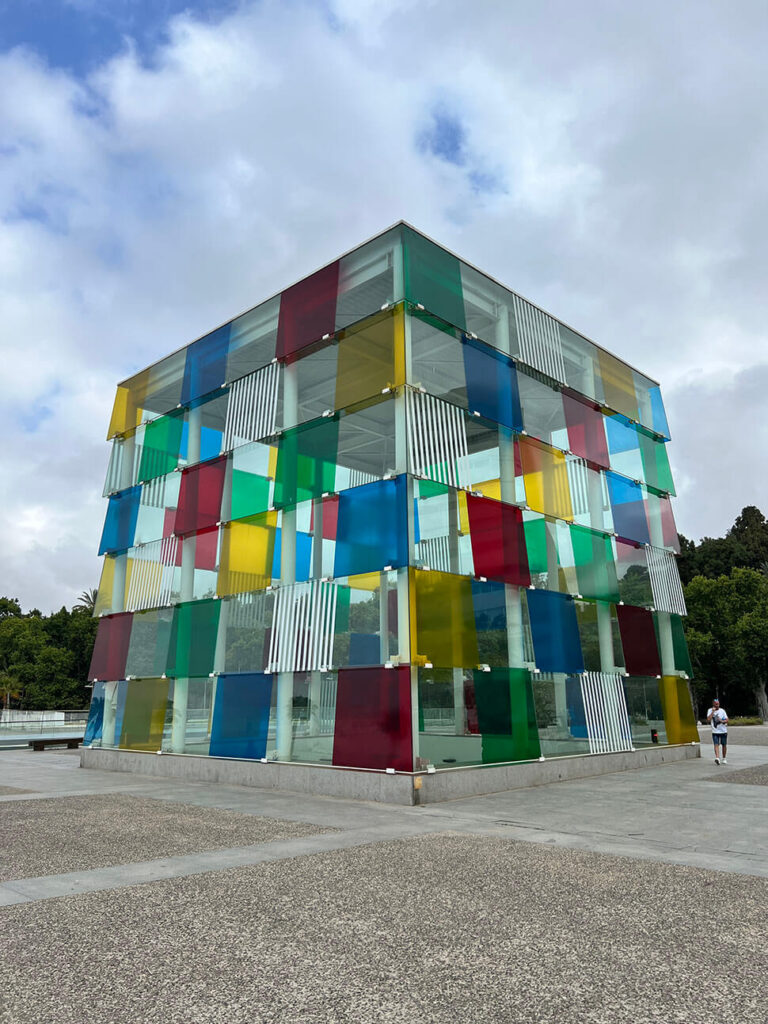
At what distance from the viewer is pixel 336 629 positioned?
587 inches

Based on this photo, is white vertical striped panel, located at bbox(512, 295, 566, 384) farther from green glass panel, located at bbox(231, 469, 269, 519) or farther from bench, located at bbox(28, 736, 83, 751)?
bench, located at bbox(28, 736, 83, 751)

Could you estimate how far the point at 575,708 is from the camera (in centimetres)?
1731

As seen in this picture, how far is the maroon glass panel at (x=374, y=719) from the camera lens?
13070 millimetres

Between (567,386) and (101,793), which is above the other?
(567,386)

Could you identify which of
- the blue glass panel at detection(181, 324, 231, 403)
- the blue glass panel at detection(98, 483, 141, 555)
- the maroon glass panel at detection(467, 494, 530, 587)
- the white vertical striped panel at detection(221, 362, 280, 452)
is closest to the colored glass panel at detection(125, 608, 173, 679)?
the blue glass panel at detection(98, 483, 141, 555)

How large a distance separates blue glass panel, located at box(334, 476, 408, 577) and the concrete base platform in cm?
395

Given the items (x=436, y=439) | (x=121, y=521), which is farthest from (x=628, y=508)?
(x=121, y=521)

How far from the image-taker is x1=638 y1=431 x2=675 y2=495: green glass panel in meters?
22.6

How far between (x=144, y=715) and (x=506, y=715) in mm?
10326

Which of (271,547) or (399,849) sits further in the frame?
(271,547)

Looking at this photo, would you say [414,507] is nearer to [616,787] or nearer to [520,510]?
[520,510]

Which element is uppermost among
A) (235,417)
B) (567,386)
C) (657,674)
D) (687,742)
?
(567,386)

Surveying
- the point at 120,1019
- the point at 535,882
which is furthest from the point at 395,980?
the point at 535,882

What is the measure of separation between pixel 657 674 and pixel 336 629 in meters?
10.7
